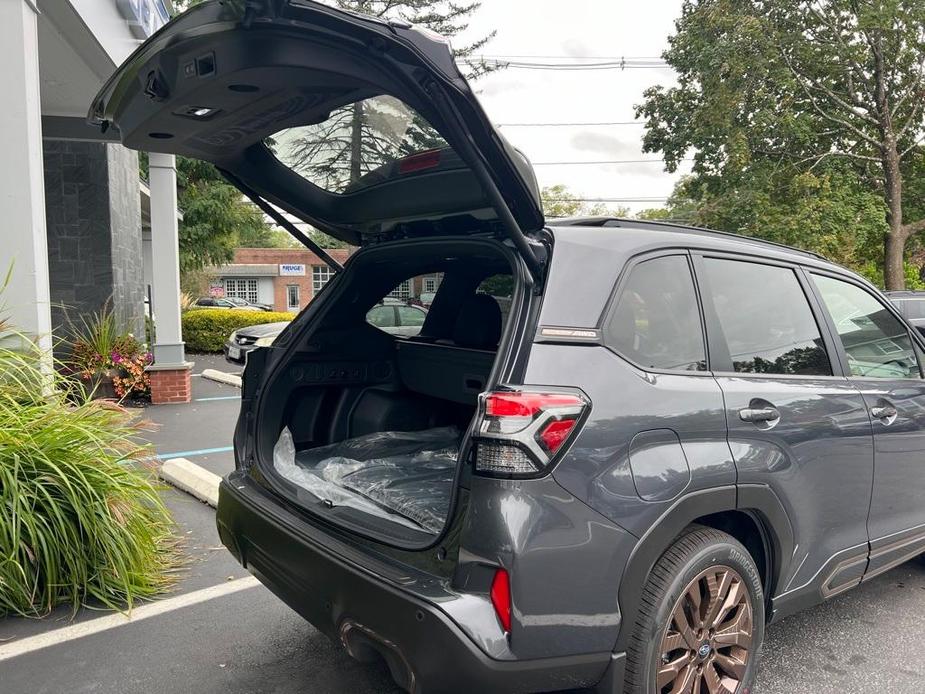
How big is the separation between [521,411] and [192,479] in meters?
4.14

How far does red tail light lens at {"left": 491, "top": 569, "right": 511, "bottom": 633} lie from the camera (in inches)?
72.9

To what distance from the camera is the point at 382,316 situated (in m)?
3.91

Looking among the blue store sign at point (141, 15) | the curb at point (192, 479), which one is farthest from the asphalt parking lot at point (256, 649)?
the blue store sign at point (141, 15)

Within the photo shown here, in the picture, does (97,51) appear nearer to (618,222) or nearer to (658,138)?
(618,222)

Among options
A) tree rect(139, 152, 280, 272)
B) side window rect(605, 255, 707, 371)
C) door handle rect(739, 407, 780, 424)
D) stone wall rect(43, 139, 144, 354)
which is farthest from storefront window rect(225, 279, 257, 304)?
door handle rect(739, 407, 780, 424)

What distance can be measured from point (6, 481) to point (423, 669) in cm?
236

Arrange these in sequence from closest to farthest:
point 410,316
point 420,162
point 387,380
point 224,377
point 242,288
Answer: point 420,162, point 387,380, point 410,316, point 224,377, point 242,288

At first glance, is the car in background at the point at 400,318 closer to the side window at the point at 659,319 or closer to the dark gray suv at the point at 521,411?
the dark gray suv at the point at 521,411

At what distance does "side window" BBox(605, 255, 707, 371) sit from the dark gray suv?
11 millimetres

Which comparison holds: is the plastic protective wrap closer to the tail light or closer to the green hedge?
the tail light

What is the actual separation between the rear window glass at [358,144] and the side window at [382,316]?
2.58 ft

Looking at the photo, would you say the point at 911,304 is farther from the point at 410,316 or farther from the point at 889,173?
the point at 410,316

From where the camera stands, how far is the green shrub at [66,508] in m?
3.17

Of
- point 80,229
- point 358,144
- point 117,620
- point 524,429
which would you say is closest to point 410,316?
point 358,144
